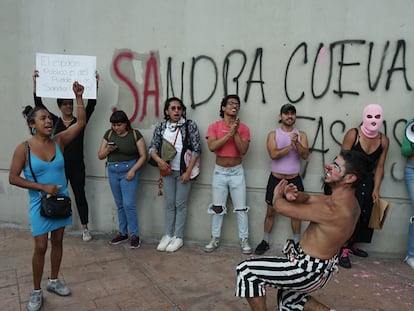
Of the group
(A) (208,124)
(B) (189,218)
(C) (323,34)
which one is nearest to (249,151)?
(A) (208,124)

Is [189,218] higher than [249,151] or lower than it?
lower

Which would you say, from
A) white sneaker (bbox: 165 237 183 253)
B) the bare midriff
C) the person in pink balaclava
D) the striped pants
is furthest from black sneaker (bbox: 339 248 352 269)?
white sneaker (bbox: 165 237 183 253)

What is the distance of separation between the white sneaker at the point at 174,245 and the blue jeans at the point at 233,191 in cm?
58

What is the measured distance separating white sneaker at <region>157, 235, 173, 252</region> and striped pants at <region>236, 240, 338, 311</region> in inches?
89.3

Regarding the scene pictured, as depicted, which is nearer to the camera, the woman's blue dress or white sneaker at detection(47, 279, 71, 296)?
the woman's blue dress

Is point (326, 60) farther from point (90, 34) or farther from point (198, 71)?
point (90, 34)

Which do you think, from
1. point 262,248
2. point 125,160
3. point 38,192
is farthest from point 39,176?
point 262,248

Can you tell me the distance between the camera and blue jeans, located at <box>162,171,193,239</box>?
4949 mm

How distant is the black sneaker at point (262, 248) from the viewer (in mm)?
4887

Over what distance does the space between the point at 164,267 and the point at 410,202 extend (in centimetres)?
310

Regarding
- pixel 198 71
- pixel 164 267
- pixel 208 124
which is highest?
pixel 198 71

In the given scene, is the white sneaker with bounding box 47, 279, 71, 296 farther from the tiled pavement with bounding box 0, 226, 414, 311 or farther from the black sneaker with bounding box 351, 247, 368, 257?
the black sneaker with bounding box 351, 247, 368, 257

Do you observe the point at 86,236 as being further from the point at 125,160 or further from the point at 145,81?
the point at 145,81

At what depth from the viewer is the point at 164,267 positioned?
4438 millimetres
